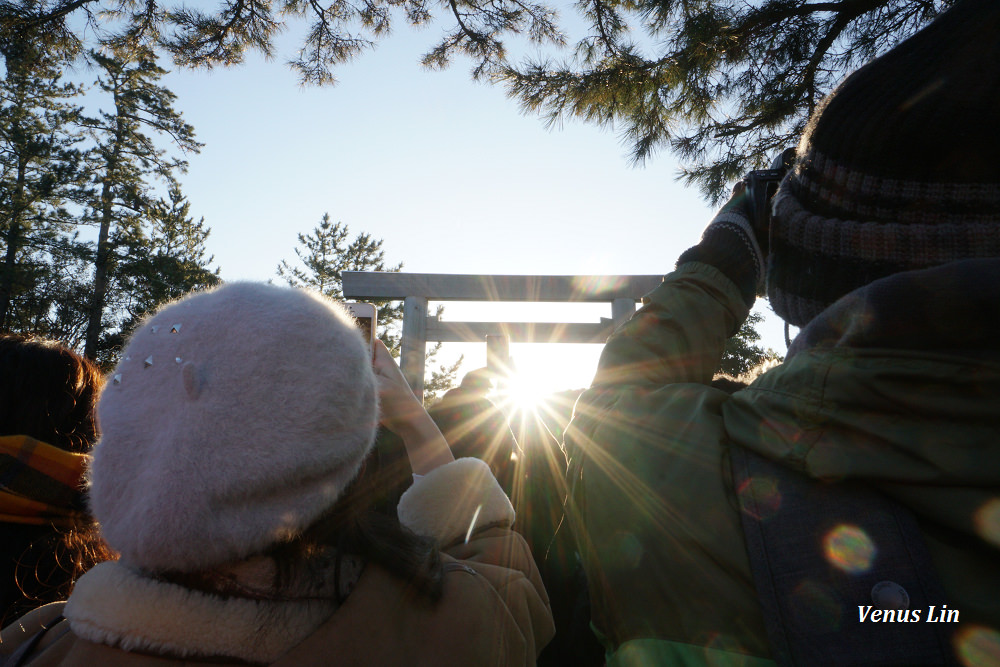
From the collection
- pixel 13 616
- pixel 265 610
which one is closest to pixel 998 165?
pixel 265 610

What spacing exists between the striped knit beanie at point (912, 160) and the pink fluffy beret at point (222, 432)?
77cm

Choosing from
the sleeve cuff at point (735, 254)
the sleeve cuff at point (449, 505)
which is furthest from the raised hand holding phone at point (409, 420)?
the sleeve cuff at point (735, 254)

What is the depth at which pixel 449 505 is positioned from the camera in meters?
1.23

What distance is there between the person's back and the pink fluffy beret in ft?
2.49

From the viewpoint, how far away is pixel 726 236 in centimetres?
97

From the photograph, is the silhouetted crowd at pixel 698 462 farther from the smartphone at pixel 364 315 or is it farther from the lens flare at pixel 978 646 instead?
the smartphone at pixel 364 315

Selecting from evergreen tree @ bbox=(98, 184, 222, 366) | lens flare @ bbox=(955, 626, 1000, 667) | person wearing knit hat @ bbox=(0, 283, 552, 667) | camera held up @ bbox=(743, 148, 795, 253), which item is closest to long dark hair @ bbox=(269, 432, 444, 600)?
person wearing knit hat @ bbox=(0, 283, 552, 667)

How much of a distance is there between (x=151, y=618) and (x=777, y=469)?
884 mm

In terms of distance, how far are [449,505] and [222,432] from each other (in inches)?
22.5

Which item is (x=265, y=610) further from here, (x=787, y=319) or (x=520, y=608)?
(x=787, y=319)

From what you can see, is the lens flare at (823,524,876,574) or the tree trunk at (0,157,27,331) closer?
the lens flare at (823,524,876,574)

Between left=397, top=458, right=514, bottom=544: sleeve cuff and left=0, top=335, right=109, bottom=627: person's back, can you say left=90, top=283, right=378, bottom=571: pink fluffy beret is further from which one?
left=0, top=335, right=109, bottom=627: person's back

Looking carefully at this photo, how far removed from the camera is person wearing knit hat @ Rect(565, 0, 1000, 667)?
575 mm

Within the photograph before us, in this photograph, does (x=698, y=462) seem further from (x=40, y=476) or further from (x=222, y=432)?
(x=40, y=476)
